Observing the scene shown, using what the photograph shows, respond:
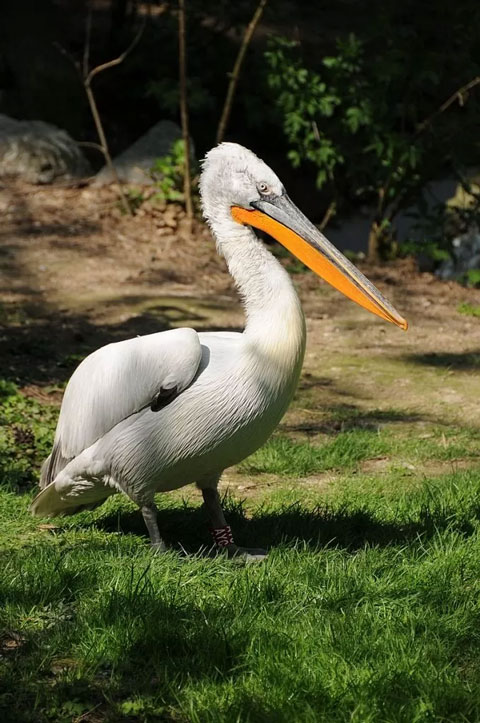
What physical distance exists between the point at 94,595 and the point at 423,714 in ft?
3.71

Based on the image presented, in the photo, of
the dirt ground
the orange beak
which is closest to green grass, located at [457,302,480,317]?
the dirt ground

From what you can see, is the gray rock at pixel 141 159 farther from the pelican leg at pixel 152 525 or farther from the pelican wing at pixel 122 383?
the pelican leg at pixel 152 525

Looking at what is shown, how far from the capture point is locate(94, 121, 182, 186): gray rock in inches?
402

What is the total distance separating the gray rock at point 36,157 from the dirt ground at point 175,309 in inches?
7.9

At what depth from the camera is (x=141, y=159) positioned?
1041cm

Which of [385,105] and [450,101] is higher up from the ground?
[450,101]

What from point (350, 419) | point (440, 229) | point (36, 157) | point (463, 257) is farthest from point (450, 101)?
point (350, 419)

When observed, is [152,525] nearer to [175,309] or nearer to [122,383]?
[122,383]

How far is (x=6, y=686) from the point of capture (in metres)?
2.70

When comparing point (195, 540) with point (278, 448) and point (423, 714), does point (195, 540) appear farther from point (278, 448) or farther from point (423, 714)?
point (423, 714)

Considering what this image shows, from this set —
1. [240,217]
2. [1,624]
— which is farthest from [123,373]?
[1,624]

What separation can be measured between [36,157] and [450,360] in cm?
516

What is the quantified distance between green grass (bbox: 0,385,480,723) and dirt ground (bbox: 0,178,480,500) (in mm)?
1521

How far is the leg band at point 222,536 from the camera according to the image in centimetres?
380
